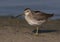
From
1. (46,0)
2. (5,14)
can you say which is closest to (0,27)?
(5,14)

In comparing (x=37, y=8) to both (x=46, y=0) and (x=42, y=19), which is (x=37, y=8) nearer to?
(x=46, y=0)

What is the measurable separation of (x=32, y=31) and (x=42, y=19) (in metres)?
0.86

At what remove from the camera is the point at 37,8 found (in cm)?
1794

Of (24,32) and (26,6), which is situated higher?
(24,32)

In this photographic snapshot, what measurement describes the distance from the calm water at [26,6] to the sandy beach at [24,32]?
6.28 ft

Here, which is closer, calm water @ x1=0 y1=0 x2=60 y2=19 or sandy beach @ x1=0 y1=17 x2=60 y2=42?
sandy beach @ x1=0 y1=17 x2=60 y2=42

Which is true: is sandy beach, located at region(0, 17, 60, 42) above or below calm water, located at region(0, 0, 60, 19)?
above

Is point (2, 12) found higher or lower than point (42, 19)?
lower

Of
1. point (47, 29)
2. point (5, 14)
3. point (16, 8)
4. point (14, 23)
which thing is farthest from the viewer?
point (16, 8)

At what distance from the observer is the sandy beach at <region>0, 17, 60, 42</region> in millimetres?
11056

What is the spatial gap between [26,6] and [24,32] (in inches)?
224

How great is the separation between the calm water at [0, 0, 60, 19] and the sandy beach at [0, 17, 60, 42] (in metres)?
1.91

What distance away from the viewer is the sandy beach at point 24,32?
11.1 meters

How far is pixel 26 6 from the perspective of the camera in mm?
17875
